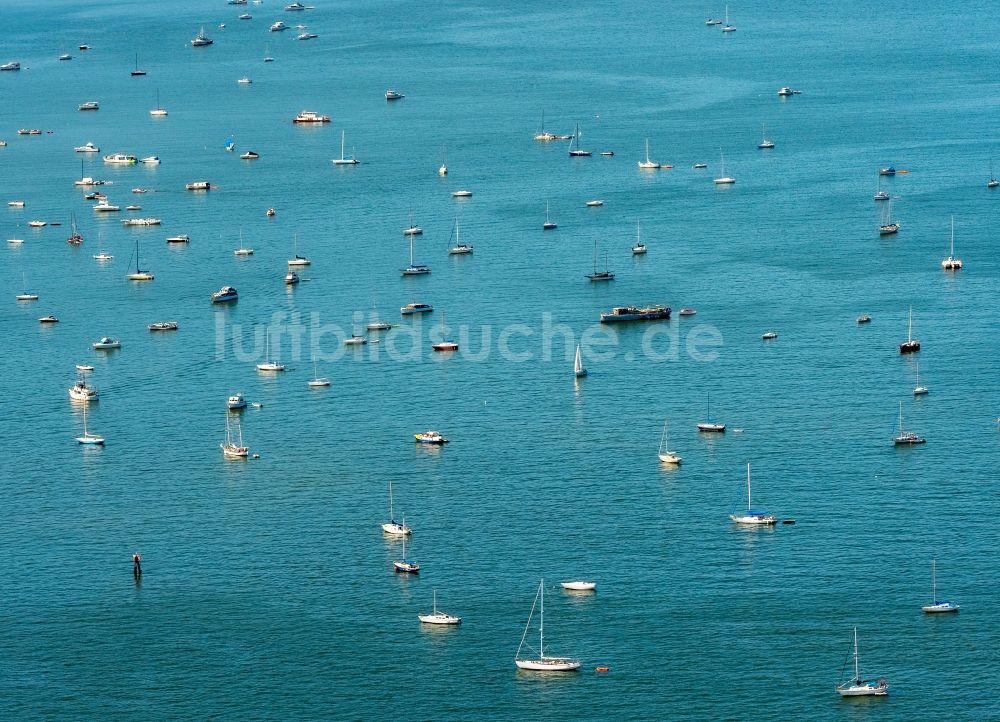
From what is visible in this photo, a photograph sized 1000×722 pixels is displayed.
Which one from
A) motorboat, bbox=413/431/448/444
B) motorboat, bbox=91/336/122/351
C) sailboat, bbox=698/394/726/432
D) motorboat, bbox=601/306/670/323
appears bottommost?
motorboat, bbox=413/431/448/444

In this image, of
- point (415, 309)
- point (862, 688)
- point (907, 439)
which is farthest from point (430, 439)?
point (862, 688)

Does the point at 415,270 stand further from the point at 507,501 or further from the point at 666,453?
the point at 507,501

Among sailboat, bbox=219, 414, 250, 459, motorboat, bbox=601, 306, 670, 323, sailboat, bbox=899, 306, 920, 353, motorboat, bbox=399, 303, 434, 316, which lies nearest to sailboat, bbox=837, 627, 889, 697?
sailboat, bbox=219, 414, 250, 459

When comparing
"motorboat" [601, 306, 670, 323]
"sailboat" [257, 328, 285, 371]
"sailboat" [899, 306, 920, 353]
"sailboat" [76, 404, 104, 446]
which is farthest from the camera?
"motorboat" [601, 306, 670, 323]

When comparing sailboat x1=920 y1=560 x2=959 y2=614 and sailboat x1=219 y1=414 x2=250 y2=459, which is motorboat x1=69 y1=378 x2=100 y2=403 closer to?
sailboat x1=219 y1=414 x2=250 y2=459

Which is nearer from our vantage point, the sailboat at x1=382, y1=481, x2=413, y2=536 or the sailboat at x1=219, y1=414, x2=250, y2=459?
the sailboat at x1=382, y1=481, x2=413, y2=536

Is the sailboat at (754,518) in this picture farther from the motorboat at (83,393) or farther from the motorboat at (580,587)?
the motorboat at (83,393)

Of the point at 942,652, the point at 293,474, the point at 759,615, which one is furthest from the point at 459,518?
the point at 942,652

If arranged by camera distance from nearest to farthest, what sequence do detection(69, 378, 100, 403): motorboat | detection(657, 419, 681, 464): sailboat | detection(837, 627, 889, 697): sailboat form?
1. detection(837, 627, 889, 697): sailboat
2. detection(657, 419, 681, 464): sailboat
3. detection(69, 378, 100, 403): motorboat
